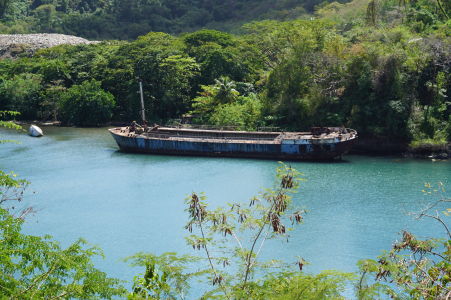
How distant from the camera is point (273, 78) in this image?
1565 inches

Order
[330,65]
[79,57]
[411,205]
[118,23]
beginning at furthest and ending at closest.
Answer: [118,23] < [79,57] < [330,65] < [411,205]

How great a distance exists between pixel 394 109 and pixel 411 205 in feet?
38.0

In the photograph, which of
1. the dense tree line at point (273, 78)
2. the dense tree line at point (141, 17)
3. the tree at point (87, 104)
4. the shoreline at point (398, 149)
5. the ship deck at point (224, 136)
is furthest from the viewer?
the dense tree line at point (141, 17)

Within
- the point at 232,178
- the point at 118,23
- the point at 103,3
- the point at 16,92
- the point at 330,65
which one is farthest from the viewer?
the point at 103,3

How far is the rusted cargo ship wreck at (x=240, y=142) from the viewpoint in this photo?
32.9 meters

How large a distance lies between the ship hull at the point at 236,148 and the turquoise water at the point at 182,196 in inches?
30.1

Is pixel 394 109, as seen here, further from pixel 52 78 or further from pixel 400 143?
pixel 52 78

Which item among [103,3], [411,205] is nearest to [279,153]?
[411,205]

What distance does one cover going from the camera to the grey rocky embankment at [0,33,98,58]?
71.9 m

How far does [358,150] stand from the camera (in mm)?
35781

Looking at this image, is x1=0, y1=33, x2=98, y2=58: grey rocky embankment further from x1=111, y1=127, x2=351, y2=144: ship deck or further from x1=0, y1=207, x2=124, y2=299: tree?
x1=0, y1=207, x2=124, y2=299: tree

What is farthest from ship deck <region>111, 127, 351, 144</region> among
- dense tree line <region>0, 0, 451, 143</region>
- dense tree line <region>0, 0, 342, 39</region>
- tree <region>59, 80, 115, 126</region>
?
dense tree line <region>0, 0, 342, 39</region>

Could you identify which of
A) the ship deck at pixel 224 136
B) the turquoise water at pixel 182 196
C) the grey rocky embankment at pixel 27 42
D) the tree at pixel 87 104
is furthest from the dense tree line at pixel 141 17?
the turquoise water at pixel 182 196

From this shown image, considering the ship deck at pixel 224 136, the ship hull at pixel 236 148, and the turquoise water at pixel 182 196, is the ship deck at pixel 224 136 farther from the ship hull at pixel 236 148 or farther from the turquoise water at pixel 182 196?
the turquoise water at pixel 182 196
